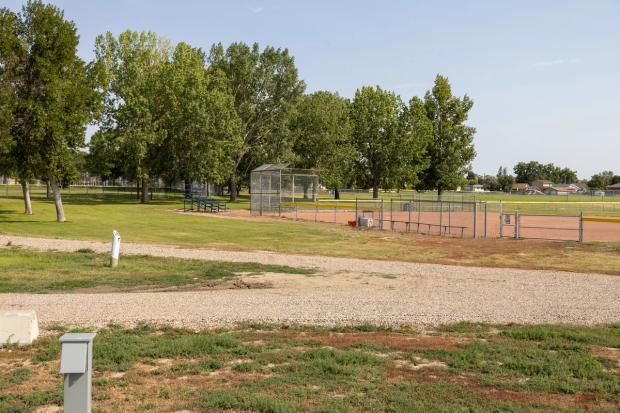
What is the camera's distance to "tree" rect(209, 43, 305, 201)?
7169 centimetres

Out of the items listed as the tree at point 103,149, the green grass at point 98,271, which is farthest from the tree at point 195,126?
the green grass at point 98,271

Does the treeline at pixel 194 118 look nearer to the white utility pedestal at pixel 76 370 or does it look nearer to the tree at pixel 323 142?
the tree at pixel 323 142

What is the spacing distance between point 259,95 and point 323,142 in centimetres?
1008

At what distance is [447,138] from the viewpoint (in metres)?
84.6

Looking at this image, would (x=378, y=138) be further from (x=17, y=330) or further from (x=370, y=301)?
(x=17, y=330)

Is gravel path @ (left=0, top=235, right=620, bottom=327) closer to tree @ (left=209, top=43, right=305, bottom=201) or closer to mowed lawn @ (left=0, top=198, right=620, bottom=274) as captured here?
mowed lawn @ (left=0, top=198, right=620, bottom=274)

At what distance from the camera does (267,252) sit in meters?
22.3

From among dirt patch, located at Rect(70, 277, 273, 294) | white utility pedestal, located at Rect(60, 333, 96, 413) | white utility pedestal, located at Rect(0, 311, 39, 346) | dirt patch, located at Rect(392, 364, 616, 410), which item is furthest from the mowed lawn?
white utility pedestal, located at Rect(60, 333, 96, 413)

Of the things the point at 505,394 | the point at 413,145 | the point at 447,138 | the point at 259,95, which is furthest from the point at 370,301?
the point at 447,138

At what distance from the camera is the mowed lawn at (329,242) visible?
21.8 meters

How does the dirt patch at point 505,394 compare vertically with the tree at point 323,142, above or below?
below

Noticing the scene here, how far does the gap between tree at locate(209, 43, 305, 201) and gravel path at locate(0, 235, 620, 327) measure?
55289mm

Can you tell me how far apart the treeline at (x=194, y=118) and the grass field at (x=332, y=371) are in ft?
90.9

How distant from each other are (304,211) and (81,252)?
103 ft
